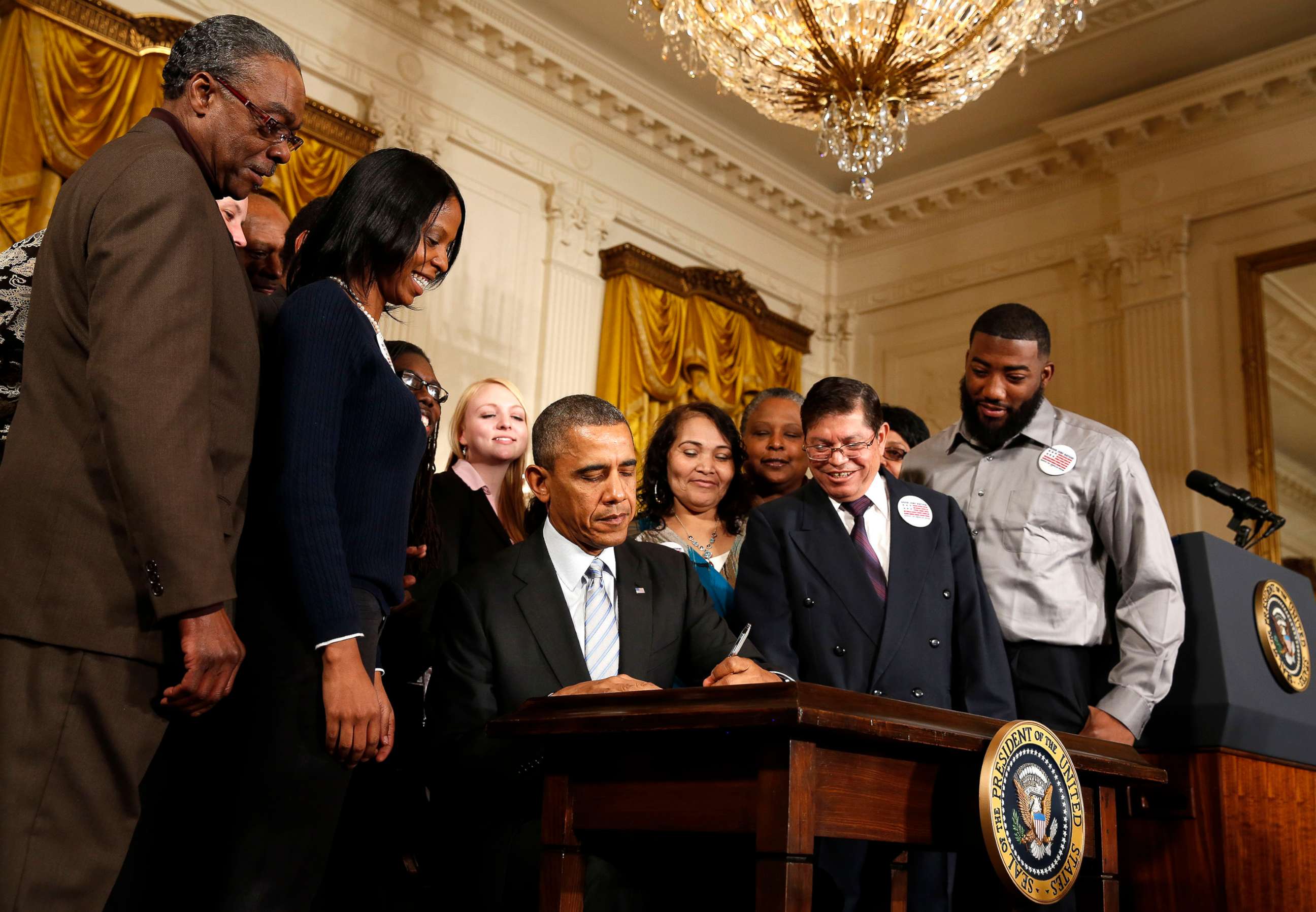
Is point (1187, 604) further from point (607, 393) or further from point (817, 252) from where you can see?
point (817, 252)

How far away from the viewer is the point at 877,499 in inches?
110

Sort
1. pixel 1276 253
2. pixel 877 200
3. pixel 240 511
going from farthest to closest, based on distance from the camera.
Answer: pixel 877 200 < pixel 1276 253 < pixel 240 511

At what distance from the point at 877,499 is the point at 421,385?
3.77 feet

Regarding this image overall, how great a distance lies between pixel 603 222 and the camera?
793 cm

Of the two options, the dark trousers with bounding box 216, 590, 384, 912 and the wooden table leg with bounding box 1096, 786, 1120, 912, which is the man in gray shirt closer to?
the wooden table leg with bounding box 1096, 786, 1120, 912

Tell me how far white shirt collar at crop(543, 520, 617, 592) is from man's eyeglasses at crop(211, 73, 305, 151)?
1.01 meters

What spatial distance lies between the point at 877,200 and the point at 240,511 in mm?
8305

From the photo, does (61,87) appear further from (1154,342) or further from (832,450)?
(1154,342)

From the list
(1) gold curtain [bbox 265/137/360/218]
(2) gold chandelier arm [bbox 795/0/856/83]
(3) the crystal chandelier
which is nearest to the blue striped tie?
(3) the crystal chandelier

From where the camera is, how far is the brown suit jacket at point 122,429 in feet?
4.73

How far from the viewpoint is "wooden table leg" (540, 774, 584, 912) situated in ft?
5.42

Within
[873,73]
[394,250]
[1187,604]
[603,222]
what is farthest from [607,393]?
[394,250]

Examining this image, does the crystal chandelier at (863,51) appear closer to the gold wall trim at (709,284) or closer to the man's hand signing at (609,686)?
the gold wall trim at (709,284)

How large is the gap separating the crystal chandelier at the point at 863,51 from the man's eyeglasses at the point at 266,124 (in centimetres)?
394
